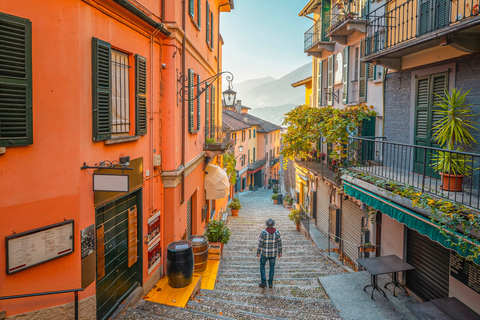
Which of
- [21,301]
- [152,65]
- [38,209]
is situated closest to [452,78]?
[152,65]

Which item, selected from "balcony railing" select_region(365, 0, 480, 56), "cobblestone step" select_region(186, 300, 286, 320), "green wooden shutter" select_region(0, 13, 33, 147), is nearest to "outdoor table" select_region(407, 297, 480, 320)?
"cobblestone step" select_region(186, 300, 286, 320)

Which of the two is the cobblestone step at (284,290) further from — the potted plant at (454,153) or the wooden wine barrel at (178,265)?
the potted plant at (454,153)

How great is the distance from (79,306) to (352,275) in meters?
7.30

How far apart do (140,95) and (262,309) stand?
5.31 meters

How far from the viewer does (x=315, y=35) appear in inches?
684

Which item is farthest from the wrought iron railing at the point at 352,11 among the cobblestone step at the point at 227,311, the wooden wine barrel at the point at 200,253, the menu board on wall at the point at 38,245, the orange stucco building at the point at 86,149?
the menu board on wall at the point at 38,245

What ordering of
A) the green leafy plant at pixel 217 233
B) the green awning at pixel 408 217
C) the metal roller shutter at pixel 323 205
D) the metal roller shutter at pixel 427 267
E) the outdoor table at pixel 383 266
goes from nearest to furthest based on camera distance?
the green awning at pixel 408 217
the metal roller shutter at pixel 427 267
the outdoor table at pixel 383 266
the green leafy plant at pixel 217 233
the metal roller shutter at pixel 323 205

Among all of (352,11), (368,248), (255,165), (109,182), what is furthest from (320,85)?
(255,165)

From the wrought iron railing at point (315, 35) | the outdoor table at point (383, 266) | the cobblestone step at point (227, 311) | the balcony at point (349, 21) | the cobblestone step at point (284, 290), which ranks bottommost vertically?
the cobblestone step at point (284, 290)

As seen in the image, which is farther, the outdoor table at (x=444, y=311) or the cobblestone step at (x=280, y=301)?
the cobblestone step at (x=280, y=301)

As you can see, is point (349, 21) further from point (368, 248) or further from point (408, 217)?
point (408, 217)

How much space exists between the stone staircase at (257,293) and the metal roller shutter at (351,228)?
109cm

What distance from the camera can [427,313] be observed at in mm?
6062

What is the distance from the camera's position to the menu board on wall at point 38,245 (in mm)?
3979
